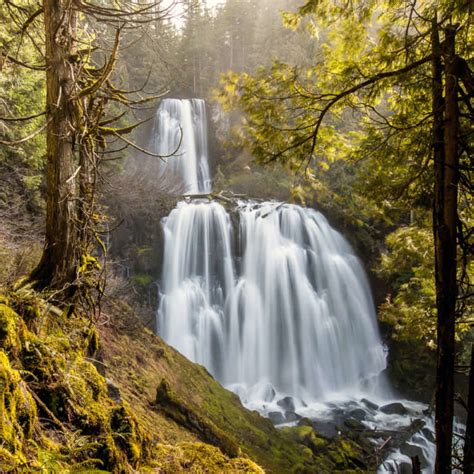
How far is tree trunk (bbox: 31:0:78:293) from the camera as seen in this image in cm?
346

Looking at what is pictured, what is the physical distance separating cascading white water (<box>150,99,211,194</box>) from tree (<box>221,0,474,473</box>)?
20.5 metres

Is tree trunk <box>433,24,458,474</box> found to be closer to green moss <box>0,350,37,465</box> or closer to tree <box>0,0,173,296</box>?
green moss <box>0,350,37,465</box>

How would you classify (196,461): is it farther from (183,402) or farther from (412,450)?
(412,450)

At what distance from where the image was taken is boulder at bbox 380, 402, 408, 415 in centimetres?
1232

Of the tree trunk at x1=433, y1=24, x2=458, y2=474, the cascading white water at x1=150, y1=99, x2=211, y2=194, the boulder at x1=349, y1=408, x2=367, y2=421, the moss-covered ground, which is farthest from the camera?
the cascading white water at x1=150, y1=99, x2=211, y2=194

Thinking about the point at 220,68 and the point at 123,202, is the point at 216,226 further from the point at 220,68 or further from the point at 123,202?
the point at 220,68

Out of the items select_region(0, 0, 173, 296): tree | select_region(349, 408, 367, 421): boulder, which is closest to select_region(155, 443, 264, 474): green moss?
select_region(0, 0, 173, 296): tree

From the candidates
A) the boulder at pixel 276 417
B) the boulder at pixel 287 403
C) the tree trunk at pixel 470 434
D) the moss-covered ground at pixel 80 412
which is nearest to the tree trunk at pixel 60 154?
the moss-covered ground at pixel 80 412

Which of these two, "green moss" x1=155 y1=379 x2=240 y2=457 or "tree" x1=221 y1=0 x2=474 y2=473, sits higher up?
"tree" x1=221 y1=0 x2=474 y2=473

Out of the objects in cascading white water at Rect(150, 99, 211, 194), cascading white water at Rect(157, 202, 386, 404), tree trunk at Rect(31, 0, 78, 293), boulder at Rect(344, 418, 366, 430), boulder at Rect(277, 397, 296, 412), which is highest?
cascading white water at Rect(150, 99, 211, 194)

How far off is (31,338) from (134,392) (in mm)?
2751

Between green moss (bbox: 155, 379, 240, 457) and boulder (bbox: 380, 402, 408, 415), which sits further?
boulder (bbox: 380, 402, 408, 415)

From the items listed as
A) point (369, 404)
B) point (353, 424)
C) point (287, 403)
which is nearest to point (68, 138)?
point (353, 424)

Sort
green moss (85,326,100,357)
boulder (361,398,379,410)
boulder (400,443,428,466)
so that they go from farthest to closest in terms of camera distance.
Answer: boulder (361,398,379,410)
boulder (400,443,428,466)
green moss (85,326,100,357)
